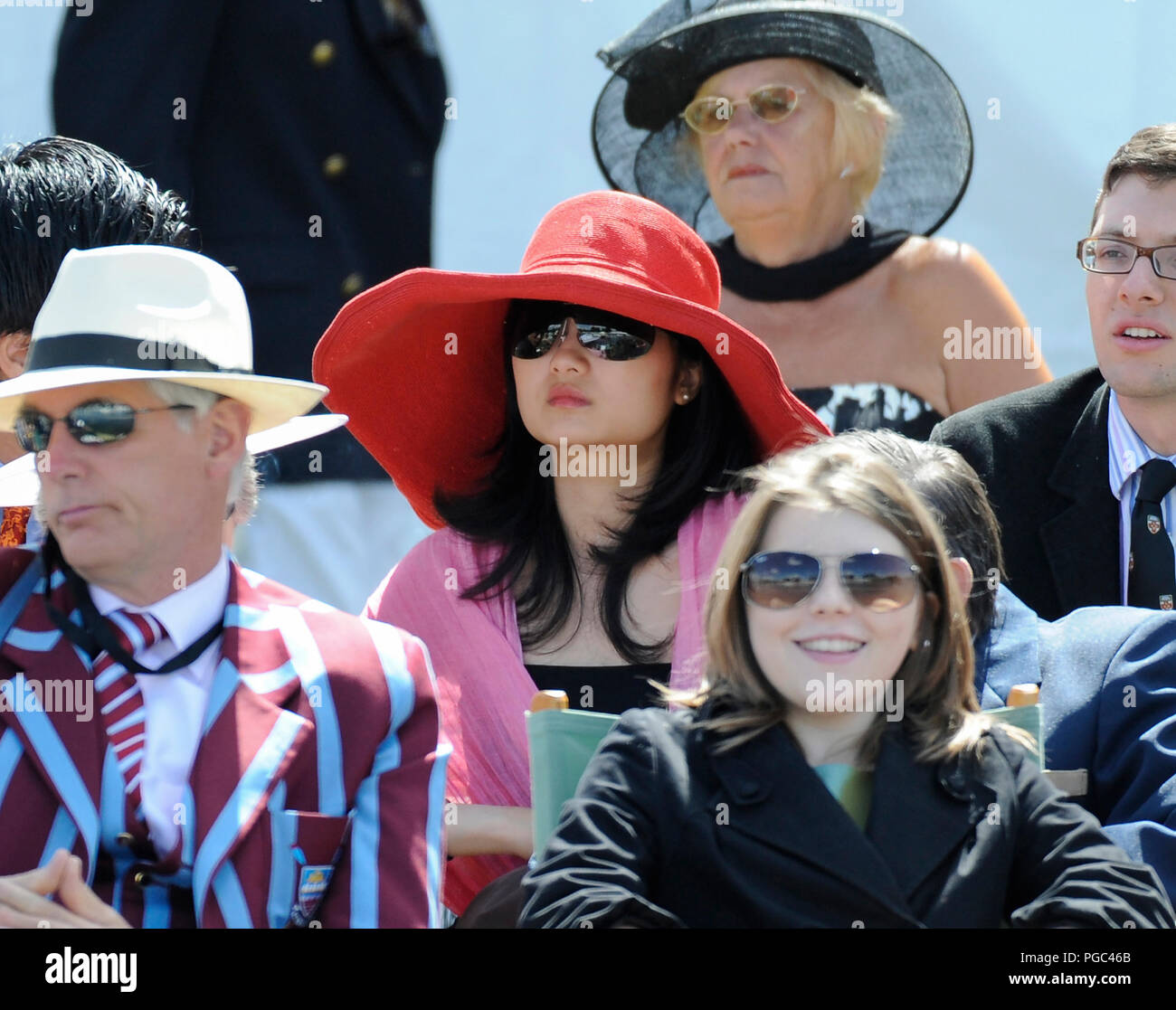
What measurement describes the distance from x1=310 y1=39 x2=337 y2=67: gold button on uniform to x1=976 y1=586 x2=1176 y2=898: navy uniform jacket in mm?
2126

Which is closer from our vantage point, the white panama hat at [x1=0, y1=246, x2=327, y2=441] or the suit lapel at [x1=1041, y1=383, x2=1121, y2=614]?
the white panama hat at [x1=0, y1=246, x2=327, y2=441]

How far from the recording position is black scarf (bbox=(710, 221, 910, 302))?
3863mm

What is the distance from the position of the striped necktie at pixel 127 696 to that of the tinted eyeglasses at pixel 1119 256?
1891 millimetres

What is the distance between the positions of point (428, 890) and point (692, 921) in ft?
1.25

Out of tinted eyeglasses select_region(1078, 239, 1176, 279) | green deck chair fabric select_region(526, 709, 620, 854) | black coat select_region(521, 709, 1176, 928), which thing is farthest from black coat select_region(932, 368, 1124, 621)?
green deck chair fabric select_region(526, 709, 620, 854)

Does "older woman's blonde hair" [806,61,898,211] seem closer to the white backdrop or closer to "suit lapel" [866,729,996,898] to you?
the white backdrop

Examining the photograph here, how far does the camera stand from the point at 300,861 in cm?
216

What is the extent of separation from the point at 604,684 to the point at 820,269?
4.81 ft

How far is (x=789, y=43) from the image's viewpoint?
12.0 feet

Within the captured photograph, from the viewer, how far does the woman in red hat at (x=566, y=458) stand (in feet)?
9.13

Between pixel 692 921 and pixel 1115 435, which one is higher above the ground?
pixel 1115 435
